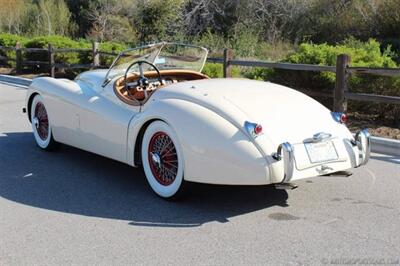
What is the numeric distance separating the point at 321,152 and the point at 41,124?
12.9ft

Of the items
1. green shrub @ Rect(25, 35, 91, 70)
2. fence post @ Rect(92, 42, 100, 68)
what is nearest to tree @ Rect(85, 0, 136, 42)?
green shrub @ Rect(25, 35, 91, 70)

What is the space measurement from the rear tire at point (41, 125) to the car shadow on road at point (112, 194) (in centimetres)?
28

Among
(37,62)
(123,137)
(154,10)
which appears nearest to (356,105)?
(123,137)

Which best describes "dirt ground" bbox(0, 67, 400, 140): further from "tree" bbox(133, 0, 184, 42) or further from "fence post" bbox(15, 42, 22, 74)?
"tree" bbox(133, 0, 184, 42)

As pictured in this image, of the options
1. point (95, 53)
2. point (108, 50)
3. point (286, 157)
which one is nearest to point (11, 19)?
point (108, 50)

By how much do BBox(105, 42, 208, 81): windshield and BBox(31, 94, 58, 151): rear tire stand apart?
1303mm

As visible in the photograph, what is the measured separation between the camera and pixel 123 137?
576 cm

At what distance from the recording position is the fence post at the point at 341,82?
28.2 ft

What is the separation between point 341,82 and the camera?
8.68 metres

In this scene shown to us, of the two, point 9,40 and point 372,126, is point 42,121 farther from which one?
point 9,40

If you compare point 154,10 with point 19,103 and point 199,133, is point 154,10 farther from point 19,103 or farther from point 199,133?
point 199,133

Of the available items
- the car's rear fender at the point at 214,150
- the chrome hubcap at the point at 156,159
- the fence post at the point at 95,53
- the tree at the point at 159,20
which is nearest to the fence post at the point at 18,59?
the fence post at the point at 95,53

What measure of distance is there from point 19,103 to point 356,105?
7107 millimetres

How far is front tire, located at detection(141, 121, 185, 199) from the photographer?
204 inches
